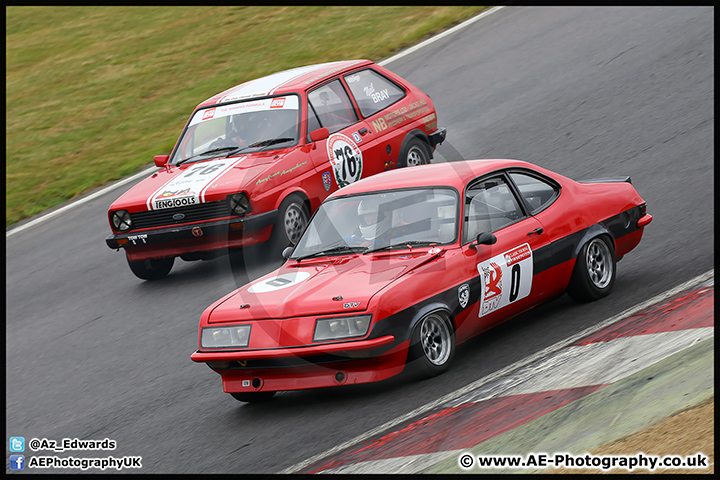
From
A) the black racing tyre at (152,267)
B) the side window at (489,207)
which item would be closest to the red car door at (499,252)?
Result: the side window at (489,207)

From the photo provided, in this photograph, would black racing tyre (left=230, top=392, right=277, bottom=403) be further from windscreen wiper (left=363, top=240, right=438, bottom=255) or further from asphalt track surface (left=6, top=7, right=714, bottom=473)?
windscreen wiper (left=363, top=240, right=438, bottom=255)

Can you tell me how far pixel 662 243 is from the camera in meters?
8.07

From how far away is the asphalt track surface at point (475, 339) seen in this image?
5898mm

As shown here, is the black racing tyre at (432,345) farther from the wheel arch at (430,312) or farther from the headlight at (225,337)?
the headlight at (225,337)

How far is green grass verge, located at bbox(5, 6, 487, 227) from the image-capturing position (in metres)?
15.1

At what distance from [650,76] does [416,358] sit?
8.36 metres

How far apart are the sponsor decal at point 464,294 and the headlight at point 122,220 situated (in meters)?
4.43

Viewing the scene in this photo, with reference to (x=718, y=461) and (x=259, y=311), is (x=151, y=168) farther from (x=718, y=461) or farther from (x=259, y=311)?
(x=718, y=461)

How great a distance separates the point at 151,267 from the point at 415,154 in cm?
334

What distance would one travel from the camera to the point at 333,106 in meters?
10.3
